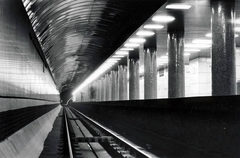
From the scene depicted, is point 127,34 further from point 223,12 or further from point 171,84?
point 223,12

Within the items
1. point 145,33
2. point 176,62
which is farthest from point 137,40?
point 176,62

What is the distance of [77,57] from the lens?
34.7 metres

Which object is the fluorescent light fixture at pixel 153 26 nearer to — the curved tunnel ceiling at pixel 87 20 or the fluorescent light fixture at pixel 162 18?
the curved tunnel ceiling at pixel 87 20

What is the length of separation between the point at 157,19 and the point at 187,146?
279 inches

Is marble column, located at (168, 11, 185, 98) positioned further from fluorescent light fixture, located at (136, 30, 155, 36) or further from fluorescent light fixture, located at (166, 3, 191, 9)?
fluorescent light fixture, located at (166, 3, 191, 9)

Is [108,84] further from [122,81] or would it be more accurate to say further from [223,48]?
[223,48]

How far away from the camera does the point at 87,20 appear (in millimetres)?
19703

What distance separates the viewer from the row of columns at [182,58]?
12.1m

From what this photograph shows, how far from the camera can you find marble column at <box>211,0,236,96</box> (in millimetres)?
11961

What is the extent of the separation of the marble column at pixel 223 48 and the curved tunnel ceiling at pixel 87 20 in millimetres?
2252

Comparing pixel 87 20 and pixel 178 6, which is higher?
pixel 87 20

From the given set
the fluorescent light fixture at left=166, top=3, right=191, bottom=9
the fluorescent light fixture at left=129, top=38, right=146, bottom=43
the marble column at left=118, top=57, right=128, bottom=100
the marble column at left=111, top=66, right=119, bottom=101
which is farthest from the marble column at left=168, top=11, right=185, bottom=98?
the marble column at left=111, top=66, right=119, bottom=101

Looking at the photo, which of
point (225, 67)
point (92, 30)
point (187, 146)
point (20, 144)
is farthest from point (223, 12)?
point (92, 30)

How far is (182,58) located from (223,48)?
17.9 feet
